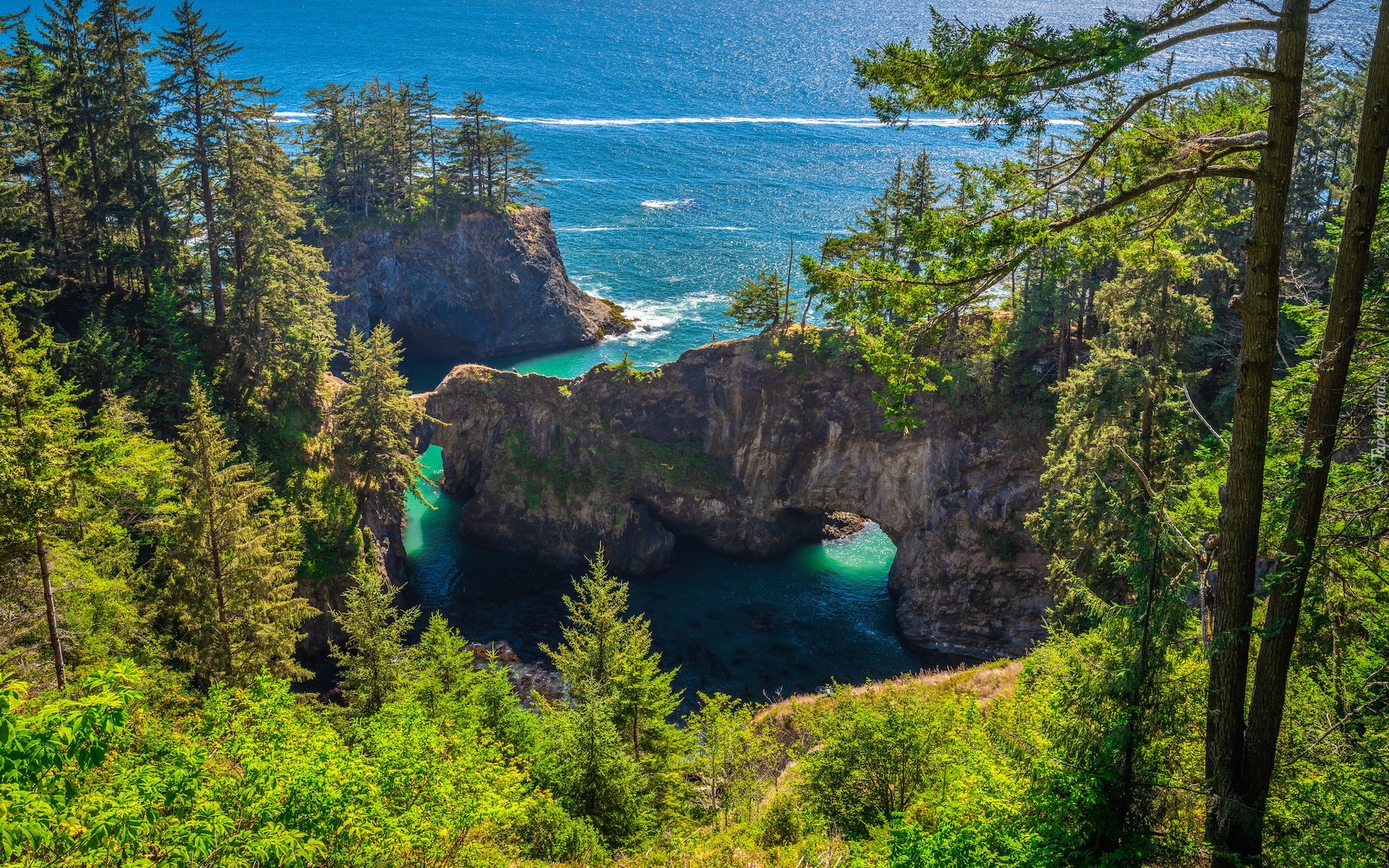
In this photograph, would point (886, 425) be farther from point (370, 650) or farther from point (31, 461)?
point (31, 461)

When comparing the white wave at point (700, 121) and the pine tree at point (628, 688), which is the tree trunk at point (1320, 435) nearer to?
the pine tree at point (628, 688)

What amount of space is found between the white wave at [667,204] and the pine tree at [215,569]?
8769 centimetres

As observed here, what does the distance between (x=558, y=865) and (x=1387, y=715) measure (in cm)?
1413

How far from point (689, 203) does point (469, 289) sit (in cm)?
4108

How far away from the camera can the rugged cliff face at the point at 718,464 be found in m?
48.5

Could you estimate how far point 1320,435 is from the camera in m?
9.46

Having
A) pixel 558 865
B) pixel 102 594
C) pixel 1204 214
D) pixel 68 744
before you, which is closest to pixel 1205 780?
pixel 1204 214

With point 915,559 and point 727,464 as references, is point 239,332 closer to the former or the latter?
point 727,464

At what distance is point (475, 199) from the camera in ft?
272

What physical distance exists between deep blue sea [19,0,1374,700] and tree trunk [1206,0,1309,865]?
1.29 metres

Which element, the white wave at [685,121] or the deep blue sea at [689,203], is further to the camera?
the white wave at [685,121]

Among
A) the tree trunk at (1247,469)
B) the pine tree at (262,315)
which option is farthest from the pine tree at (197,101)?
the tree trunk at (1247,469)

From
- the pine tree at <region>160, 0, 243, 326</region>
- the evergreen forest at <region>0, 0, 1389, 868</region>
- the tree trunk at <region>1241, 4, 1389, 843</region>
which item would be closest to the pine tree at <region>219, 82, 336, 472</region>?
the evergreen forest at <region>0, 0, 1389, 868</region>

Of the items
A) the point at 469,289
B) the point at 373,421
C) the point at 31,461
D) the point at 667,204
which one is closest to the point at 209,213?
the point at 373,421
